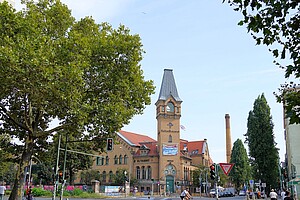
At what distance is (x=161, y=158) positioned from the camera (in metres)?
77.8

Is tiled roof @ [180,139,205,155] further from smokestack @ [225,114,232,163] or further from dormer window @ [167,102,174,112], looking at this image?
dormer window @ [167,102,174,112]

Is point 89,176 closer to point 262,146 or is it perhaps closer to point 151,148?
point 151,148

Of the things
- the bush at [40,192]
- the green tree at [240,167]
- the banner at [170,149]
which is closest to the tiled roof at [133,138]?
the banner at [170,149]

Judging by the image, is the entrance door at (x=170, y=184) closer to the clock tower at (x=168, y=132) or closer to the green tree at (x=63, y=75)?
the clock tower at (x=168, y=132)

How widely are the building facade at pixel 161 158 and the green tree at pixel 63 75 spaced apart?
53648 millimetres

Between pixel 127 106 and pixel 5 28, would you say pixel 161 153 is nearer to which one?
pixel 127 106

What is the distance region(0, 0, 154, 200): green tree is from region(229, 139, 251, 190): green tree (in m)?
60.8

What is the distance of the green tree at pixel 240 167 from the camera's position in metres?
79.8

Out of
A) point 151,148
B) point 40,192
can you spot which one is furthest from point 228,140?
point 40,192

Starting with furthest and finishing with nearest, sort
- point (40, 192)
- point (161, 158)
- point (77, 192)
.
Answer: point (161, 158)
point (77, 192)
point (40, 192)

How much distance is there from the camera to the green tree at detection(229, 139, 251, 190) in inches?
3142

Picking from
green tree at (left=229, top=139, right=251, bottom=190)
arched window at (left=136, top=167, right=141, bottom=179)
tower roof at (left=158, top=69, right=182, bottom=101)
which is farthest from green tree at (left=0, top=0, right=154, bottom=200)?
green tree at (left=229, top=139, right=251, bottom=190)

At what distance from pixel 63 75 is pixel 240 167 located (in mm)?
68514

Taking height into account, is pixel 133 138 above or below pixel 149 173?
above
